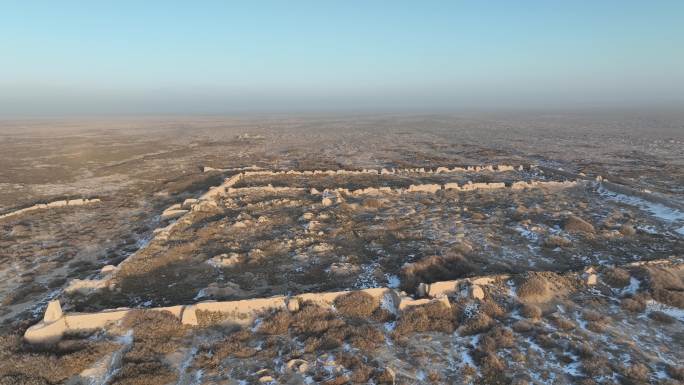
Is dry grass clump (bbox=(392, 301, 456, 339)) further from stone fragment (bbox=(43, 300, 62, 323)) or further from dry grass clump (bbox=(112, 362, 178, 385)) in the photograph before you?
→ stone fragment (bbox=(43, 300, 62, 323))

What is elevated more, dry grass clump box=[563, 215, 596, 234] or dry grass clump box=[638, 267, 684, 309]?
dry grass clump box=[638, 267, 684, 309]

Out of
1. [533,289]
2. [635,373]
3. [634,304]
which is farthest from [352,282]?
[634,304]

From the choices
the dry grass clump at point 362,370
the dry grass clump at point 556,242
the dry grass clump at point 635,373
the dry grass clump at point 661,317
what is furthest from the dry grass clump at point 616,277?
the dry grass clump at point 362,370

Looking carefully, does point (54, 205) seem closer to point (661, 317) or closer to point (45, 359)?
point (45, 359)

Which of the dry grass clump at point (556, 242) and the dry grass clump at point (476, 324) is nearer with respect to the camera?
the dry grass clump at point (476, 324)

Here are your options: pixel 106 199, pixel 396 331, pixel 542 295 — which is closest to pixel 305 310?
pixel 396 331

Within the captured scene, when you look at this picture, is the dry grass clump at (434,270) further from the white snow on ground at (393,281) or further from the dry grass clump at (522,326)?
the dry grass clump at (522,326)

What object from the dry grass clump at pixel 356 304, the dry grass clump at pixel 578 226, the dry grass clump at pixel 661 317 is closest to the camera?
the dry grass clump at pixel 661 317

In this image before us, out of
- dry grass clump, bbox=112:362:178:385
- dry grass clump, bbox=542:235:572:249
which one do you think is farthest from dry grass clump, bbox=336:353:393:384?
dry grass clump, bbox=542:235:572:249
